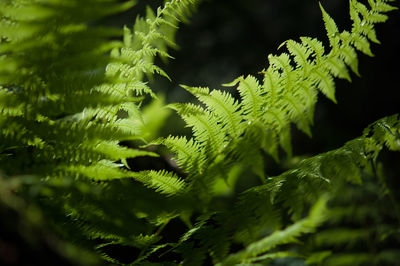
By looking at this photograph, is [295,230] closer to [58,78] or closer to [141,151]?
[141,151]

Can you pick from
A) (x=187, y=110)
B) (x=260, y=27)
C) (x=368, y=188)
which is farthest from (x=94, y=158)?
(x=260, y=27)

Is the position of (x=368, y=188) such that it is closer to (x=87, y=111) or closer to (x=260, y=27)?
(x=87, y=111)

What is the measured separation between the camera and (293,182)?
90cm

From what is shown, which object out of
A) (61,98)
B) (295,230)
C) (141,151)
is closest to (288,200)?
(295,230)

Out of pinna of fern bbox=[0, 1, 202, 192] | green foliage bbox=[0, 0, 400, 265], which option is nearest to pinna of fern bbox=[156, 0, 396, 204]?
green foliage bbox=[0, 0, 400, 265]

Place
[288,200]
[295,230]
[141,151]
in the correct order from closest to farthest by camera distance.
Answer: [295,230]
[141,151]
[288,200]

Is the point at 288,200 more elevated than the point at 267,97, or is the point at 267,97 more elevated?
the point at 267,97

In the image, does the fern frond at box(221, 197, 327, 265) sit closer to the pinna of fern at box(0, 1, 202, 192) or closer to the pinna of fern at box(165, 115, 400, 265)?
the pinna of fern at box(165, 115, 400, 265)

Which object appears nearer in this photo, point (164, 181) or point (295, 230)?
point (295, 230)

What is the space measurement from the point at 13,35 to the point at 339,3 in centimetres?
449

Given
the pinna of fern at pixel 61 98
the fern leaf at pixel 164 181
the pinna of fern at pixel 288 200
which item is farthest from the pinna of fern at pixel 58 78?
the pinna of fern at pixel 288 200

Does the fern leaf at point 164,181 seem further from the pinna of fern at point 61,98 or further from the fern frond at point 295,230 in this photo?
the fern frond at point 295,230

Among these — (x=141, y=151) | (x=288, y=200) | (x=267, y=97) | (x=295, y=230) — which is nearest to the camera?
(x=295, y=230)

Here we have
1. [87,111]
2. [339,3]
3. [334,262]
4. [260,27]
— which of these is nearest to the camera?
[334,262]
